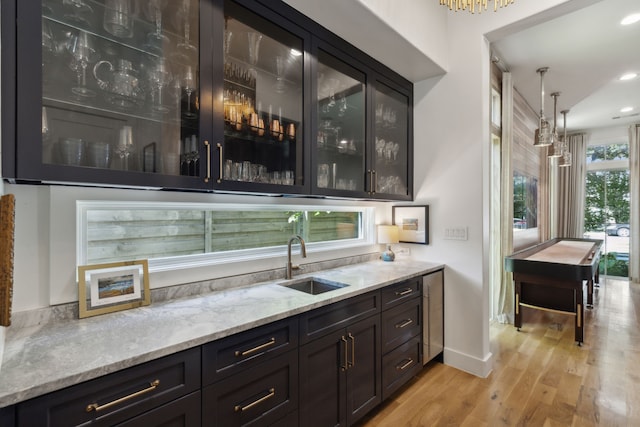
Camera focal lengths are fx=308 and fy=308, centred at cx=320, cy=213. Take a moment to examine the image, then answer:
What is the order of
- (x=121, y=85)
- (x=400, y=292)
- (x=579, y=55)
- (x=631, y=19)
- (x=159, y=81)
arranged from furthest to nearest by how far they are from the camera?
(x=579, y=55) → (x=631, y=19) → (x=400, y=292) → (x=159, y=81) → (x=121, y=85)

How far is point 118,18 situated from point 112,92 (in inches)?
13.5

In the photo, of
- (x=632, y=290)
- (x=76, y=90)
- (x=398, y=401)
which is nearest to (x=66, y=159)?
(x=76, y=90)

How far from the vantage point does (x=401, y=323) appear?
2.28 meters

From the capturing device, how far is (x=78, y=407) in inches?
36.7

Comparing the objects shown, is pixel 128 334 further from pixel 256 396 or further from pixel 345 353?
pixel 345 353

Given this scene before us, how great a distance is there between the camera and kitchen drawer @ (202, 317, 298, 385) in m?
1.21

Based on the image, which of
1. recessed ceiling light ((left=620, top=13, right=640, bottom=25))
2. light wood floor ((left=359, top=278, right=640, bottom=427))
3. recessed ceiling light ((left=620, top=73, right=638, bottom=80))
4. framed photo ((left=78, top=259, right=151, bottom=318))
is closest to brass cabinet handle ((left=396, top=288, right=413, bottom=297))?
light wood floor ((left=359, top=278, right=640, bottom=427))

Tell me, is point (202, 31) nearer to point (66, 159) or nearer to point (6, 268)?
point (66, 159)

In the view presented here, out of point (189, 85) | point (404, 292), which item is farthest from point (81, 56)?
point (404, 292)

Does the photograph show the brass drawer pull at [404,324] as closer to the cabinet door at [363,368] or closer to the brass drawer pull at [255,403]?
the cabinet door at [363,368]

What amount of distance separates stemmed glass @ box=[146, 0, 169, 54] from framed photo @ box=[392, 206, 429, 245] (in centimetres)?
236

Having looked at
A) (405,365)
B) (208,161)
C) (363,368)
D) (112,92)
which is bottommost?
(405,365)

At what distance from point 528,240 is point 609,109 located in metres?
2.87

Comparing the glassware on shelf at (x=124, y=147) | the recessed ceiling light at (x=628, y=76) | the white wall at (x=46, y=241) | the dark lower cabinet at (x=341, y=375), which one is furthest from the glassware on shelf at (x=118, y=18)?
the recessed ceiling light at (x=628, y=76)
